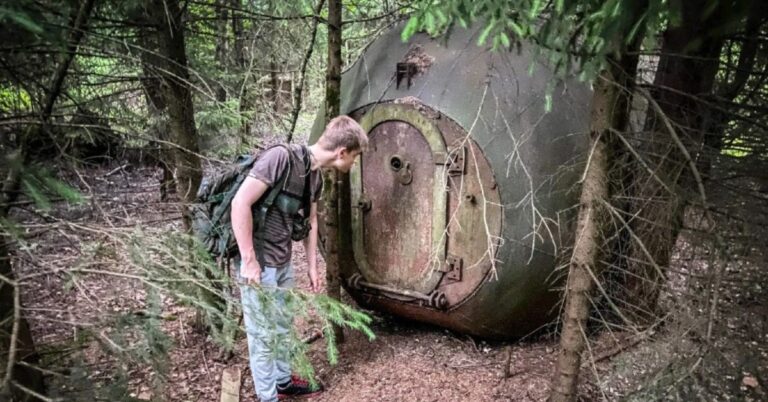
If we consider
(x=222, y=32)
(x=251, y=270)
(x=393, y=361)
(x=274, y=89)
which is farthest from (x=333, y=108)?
(x=222, y=32)

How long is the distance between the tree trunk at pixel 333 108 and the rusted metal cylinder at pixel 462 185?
222 mm

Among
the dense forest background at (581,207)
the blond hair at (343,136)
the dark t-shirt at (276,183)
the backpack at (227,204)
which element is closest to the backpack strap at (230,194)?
the backpack at (227,204)

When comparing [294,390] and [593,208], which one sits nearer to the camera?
[593,208]

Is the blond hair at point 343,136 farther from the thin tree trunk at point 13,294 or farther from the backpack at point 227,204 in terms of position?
the thin tree trunk at point 13,294

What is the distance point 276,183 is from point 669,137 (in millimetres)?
2128

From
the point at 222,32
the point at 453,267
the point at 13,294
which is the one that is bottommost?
the point at 453,267

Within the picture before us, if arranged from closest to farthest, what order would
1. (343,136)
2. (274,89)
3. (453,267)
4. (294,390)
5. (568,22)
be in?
(568,22), (343,136), (294,390), (453,267), (274,89)

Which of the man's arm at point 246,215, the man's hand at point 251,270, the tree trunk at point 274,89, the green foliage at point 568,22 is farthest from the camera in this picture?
the tree trunk at point 274,89

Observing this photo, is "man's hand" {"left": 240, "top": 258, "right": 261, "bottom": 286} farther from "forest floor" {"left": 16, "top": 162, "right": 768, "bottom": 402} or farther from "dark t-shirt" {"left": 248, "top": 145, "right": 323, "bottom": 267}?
"forest floor" {"left": 16, "top": 162, "right": 768, "bottom": 402}

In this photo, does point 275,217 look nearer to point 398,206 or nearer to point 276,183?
point 276,183

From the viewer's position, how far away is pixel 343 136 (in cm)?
332

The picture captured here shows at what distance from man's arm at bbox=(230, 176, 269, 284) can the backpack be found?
11cm

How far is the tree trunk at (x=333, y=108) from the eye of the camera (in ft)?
12.9

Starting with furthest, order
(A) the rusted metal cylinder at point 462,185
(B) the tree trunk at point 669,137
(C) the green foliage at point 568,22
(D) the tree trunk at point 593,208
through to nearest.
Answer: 1. (A) the rusted metal cylinder at point 462,185
2. (D) the tree trunk at point 593,208
3. (B) the tree trunk at point 669,137
4. (C) the green foliage at point 568,22
